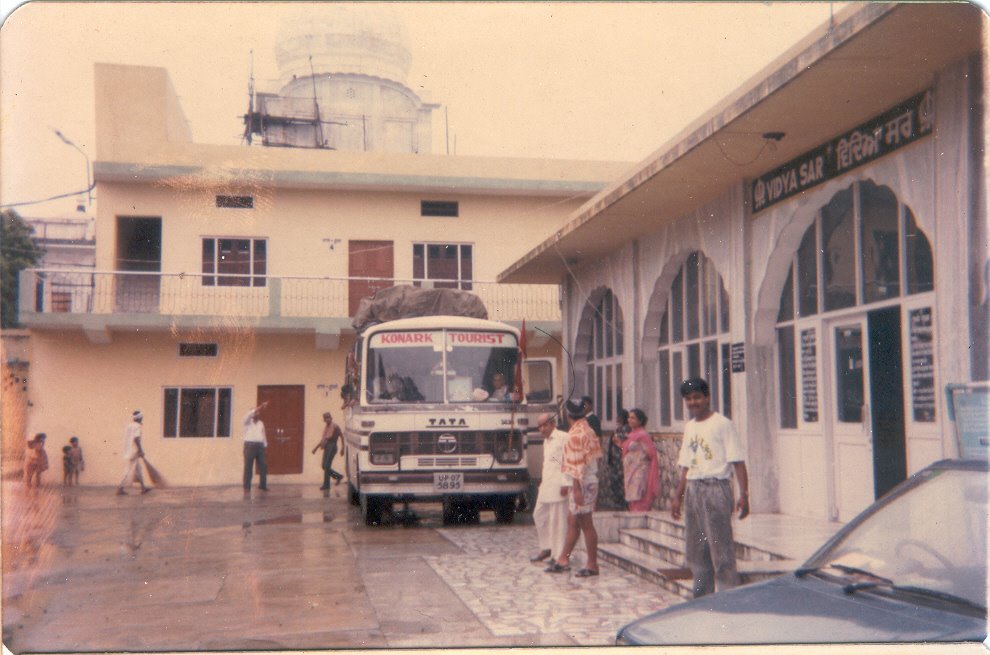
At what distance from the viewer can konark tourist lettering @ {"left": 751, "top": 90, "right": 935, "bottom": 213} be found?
7434mm

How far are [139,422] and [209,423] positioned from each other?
2.24m

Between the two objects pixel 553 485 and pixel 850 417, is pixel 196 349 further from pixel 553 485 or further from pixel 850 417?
pixel 850 417

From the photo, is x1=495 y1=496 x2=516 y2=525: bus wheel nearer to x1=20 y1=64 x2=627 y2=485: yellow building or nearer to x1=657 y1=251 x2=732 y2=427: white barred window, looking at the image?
x1=657 y1=251 x2=732 y2=427: white barred window

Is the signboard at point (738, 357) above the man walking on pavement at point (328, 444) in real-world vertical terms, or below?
above

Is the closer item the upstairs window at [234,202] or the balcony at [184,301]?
the upstairs window at [234,202]

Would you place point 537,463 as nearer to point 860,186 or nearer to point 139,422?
point 860,186

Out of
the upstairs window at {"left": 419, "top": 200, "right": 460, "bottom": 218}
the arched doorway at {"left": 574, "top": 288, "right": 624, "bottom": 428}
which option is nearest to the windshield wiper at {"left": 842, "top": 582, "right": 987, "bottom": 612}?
the arched doorway at {"left": 574, "top": 288, "right": 624, "bottom": 428}

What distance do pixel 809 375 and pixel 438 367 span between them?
16.5 feet

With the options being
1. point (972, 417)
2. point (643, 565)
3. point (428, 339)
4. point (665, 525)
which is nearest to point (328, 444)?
point (428, 339)

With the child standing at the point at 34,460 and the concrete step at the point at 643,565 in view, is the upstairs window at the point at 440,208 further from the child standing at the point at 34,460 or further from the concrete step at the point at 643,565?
the concrete step at the point at 643,565

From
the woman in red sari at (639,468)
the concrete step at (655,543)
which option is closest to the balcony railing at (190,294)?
the woman in red sari at (639,468)

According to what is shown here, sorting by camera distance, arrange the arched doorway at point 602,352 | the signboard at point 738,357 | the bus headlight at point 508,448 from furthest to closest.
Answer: the arched doorway at point 602,352
the bus headlight at point 508,448
the signboard at point 738,357

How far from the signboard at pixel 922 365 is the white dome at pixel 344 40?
457cm

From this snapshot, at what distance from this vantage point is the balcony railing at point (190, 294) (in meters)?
18.1
